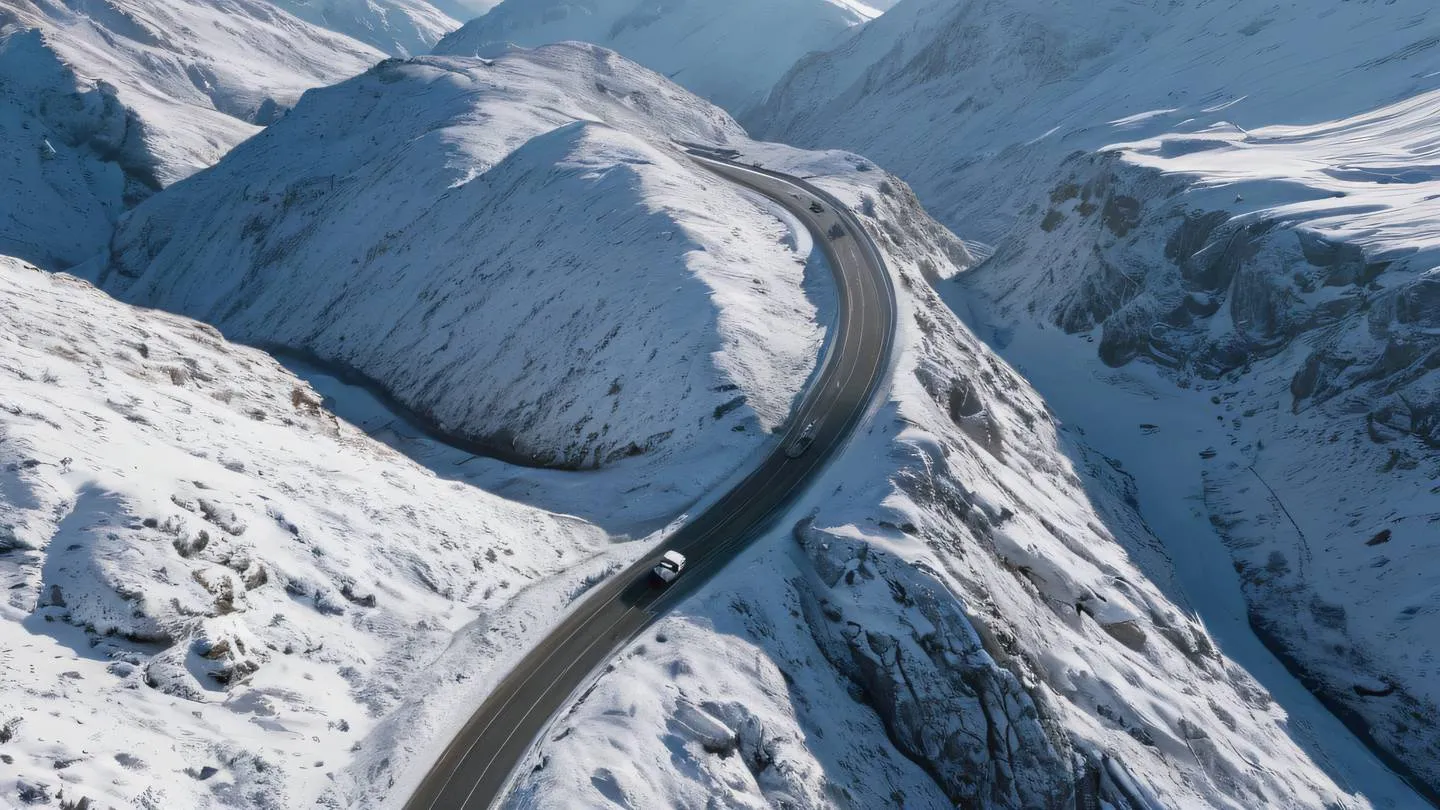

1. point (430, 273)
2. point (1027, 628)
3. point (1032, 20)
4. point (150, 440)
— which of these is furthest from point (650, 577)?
point (1032, 20)

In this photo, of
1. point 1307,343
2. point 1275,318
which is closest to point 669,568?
point 1307,343

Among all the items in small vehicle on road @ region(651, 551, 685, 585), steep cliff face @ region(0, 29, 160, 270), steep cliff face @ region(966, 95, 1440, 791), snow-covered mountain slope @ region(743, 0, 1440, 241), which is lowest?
steep cliff face @ region(0, 29, 160, 270)

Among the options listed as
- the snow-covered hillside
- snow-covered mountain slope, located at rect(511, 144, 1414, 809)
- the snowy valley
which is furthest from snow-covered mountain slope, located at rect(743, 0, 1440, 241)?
snow-covered mountain slope, located at rect(511, 144, 1414, 809)

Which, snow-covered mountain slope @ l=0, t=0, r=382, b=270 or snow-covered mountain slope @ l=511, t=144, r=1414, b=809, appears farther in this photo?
snow-covered mountain slope @ l=0, t=0, r=382, b=270

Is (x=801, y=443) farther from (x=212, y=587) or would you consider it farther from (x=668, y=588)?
(x=212, y=587)

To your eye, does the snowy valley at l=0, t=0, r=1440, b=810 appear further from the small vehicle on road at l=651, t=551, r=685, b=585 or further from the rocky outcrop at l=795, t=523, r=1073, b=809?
the small vehicle on road at l=651, t=551, r=685, b=585

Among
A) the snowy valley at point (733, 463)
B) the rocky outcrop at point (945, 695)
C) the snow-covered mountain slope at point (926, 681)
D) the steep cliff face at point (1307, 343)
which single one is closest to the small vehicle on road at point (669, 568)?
the snow-covered mountain slope at point (926, 681)
